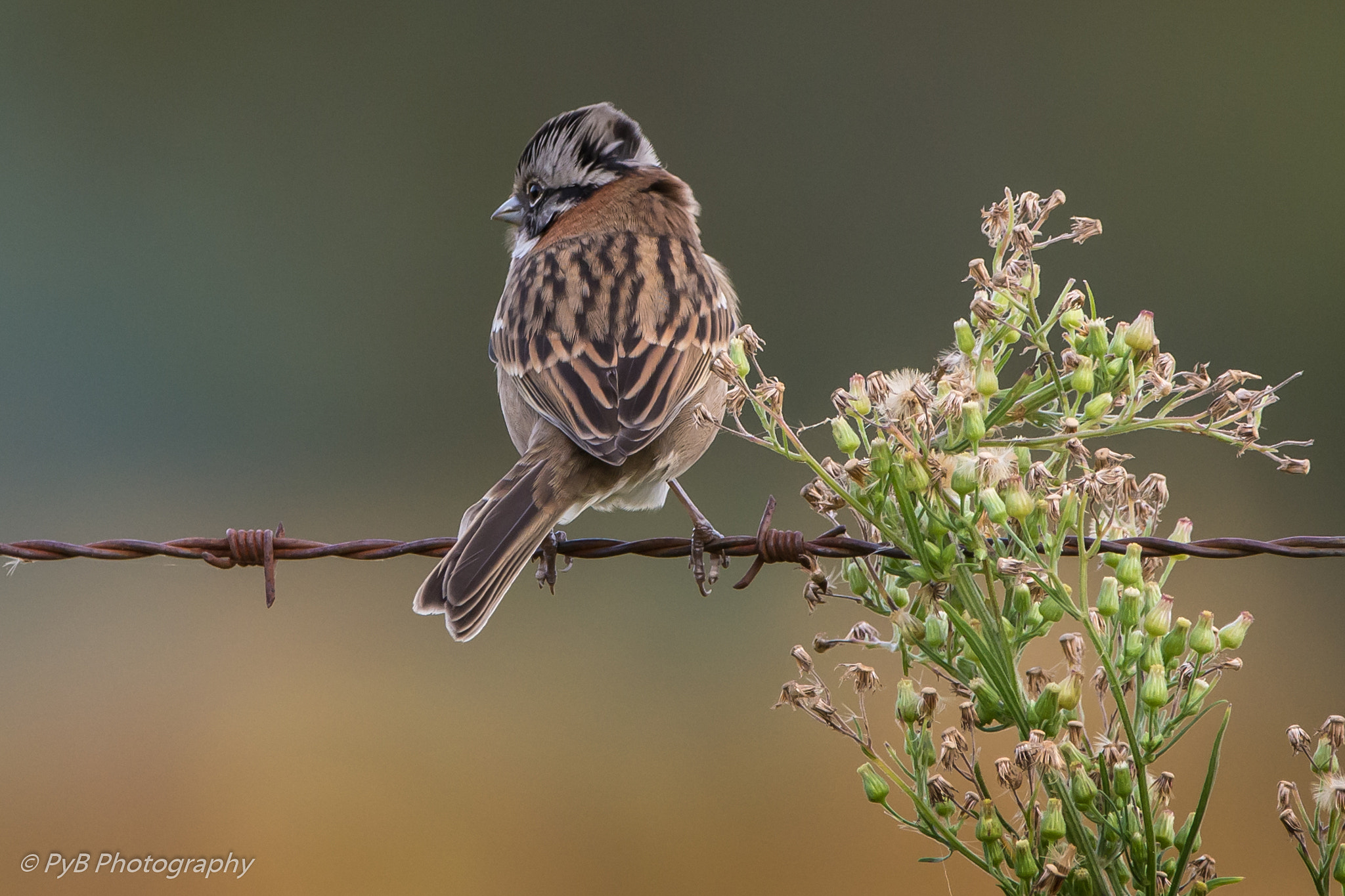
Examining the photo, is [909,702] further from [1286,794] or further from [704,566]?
[704,566]

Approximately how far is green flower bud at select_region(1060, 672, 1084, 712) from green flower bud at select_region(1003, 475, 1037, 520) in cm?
29

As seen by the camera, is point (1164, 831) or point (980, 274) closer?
point (1164, 831)

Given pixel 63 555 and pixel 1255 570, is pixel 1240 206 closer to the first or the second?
pixel 1255 570

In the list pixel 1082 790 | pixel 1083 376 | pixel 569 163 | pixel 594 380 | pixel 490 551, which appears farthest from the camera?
pixel 569 163

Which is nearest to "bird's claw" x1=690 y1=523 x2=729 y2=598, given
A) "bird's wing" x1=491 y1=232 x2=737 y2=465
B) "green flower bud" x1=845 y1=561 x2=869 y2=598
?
"bird's wing" x1=491 y1=232 x2=737 y2=465

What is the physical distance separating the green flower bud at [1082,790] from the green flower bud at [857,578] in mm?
529

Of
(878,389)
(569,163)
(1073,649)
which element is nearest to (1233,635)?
(1073,649)

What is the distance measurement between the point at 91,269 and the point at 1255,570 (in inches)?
379

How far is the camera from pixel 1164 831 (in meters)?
2.32

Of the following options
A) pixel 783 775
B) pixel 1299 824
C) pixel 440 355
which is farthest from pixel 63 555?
pixel 440 355

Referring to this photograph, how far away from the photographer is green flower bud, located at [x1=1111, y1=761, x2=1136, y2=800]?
228 cm

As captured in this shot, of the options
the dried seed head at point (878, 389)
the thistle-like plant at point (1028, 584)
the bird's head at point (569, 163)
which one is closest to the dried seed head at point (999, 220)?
the thistle-like plant at point (1028, 584)

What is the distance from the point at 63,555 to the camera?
3232mm

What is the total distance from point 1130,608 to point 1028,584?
19 cm
